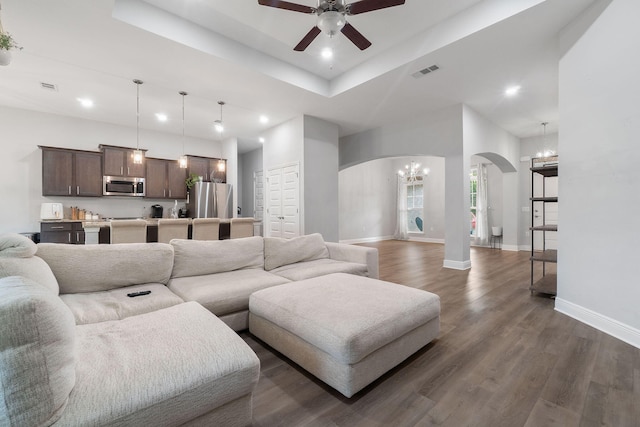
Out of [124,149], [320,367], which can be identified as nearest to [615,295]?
[320,367]

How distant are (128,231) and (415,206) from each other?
9060mm

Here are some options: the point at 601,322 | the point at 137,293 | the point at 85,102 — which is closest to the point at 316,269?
the point at 137,293

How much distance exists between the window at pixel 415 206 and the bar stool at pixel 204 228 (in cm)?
784

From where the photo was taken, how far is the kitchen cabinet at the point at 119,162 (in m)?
6.02

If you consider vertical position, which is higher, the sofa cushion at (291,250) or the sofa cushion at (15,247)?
the sofa cushion at (15,247)

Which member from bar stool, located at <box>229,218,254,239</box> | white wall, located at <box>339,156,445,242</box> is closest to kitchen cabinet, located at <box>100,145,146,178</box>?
bar stool, located at <box>229,218,254,239</box>

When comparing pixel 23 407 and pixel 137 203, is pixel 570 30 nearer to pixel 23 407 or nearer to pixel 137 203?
pixel 23 407

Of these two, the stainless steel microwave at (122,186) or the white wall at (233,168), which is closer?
the stainless steel microwave at (122,186)

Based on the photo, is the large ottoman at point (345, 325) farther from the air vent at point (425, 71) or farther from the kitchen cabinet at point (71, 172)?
the kitchen cabinet at point (71, 172)

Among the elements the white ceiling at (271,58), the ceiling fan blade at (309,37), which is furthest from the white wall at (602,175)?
the ceiling fan blade at (309,37)

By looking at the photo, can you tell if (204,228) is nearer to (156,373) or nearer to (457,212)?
(156,373)

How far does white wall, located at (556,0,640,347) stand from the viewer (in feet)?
7.57

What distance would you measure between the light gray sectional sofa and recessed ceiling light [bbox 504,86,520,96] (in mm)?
5000

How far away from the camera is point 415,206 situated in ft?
33.8
